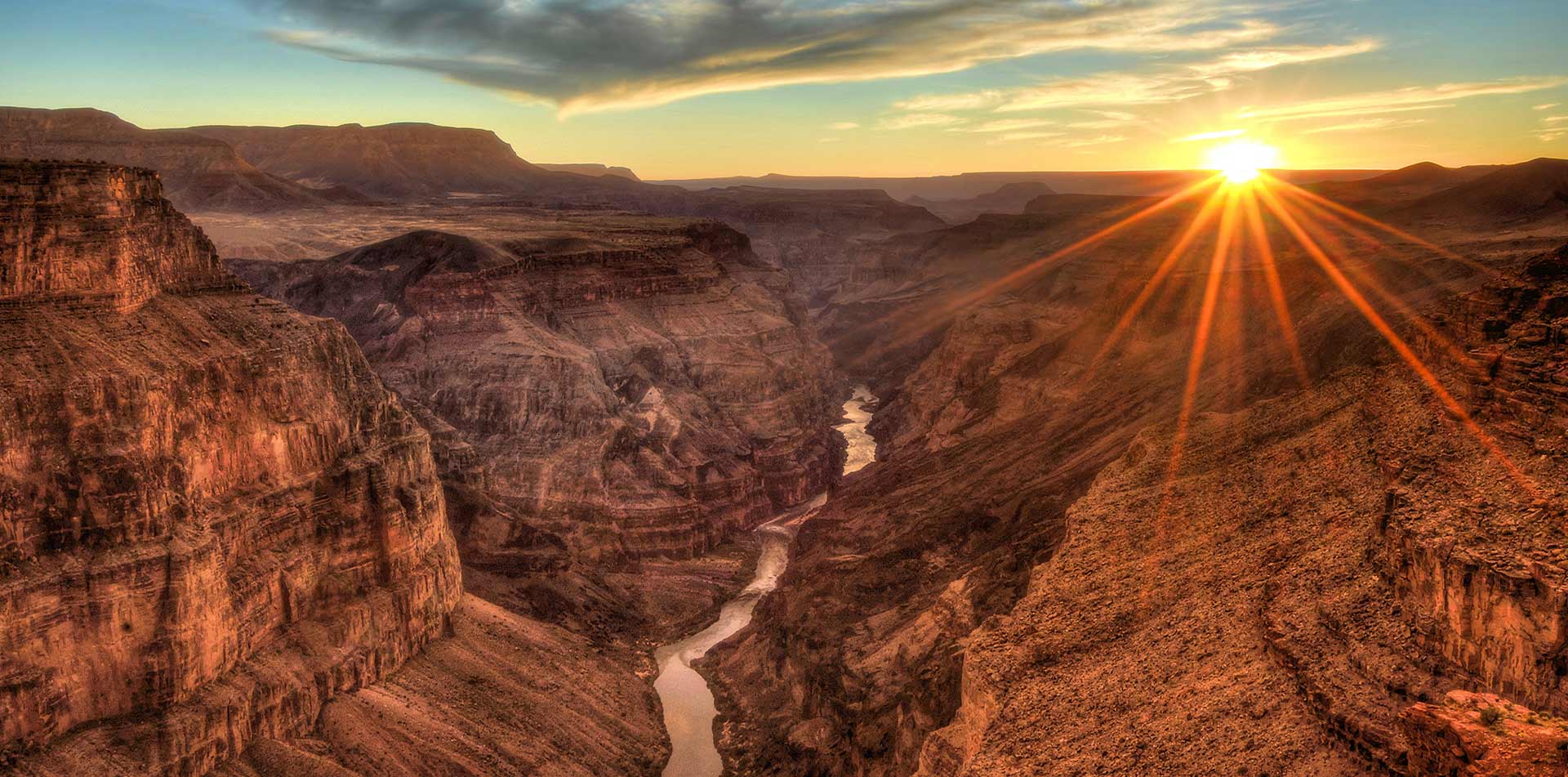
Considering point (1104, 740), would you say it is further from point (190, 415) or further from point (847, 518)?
point (847, 518)

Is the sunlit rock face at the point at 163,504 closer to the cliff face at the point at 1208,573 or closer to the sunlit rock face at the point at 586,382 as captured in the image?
the cliff face at the point at 1208,573

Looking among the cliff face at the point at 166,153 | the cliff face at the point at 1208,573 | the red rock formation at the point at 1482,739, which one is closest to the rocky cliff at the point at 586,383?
the cliff face at the point at 1208,573

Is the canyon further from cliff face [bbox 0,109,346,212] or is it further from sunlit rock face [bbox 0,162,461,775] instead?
cliff face [bbox 0,109,346,212]

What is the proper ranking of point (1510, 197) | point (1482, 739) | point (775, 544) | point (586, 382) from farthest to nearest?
1. point (1510, 197)
2. point (586, 382)
3. point (775, 544)
4. point (1482, 739)

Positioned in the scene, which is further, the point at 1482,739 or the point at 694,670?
the point at 694,670

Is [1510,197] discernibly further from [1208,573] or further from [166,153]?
[166,153]

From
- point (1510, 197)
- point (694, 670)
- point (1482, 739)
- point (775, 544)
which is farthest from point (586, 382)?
point (1510, 197)

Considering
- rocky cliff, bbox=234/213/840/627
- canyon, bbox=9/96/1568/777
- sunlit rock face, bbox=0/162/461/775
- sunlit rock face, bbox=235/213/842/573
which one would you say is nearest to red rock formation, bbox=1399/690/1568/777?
canyon, bbox=9/96/1568/777
